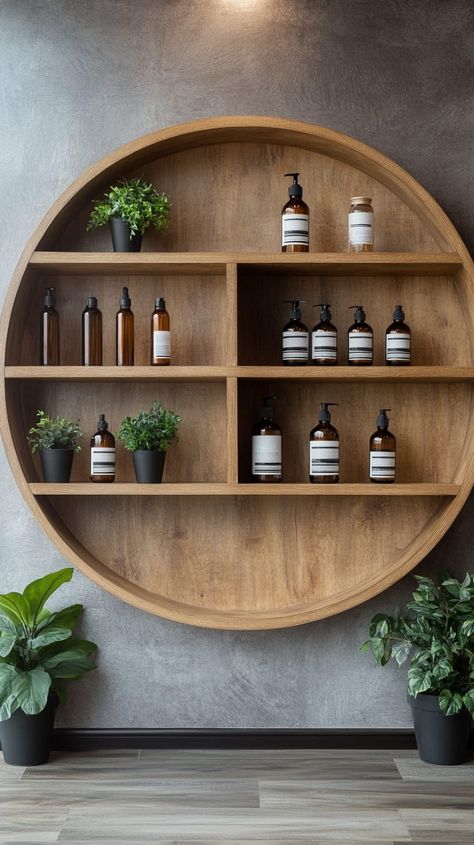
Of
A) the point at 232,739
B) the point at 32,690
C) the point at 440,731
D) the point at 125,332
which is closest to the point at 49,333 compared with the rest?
the point at 125,332

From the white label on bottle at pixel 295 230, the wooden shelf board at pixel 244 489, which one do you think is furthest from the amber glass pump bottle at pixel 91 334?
the white label on bottle at pixel 295 230

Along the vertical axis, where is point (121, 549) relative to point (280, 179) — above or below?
below

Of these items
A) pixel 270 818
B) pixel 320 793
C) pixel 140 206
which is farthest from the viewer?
pixel 140 206

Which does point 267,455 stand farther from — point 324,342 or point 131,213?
point 131,213

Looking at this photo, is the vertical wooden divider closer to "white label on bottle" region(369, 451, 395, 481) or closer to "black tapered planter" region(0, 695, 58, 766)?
"white label on bottle" region(369, 451, 395, 481)

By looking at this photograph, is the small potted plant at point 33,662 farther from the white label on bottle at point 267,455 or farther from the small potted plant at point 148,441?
the white label on bottle at point 267,455


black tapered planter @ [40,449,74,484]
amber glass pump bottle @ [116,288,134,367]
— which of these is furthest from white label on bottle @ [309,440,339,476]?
black tapered planter @ [40,449,74,484]

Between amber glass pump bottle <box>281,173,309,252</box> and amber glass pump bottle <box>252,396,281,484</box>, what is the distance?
51 centimetres

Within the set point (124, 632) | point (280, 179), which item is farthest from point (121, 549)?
point (280, 179)

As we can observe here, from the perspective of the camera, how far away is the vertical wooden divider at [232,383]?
8.73 feet

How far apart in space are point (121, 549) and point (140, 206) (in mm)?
1095

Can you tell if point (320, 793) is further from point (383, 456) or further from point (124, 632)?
point (383, 456)

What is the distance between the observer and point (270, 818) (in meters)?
2.30

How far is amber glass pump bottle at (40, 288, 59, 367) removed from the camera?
281cm
